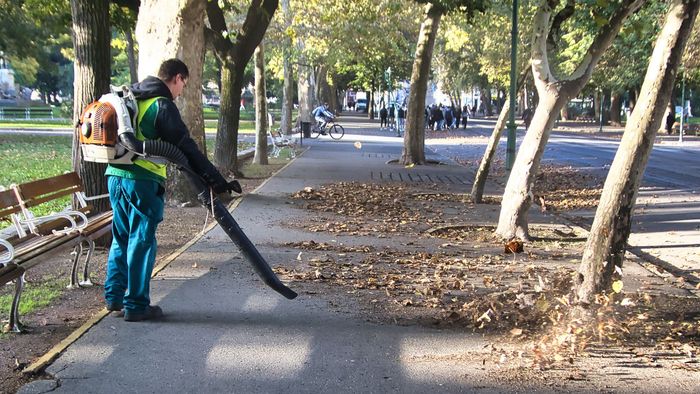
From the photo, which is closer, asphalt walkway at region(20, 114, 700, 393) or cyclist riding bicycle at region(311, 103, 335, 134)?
asphalt walkway at region(20, 114, 700, 393)

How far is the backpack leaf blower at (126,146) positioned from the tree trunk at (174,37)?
229 inches

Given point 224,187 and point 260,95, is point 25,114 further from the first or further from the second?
point 224,187

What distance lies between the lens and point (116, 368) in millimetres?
4492

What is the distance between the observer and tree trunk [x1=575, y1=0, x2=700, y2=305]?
5.47 meters

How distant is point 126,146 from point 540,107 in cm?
606

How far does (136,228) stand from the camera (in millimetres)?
5258

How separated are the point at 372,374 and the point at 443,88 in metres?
78.7

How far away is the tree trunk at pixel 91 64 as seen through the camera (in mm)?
8062

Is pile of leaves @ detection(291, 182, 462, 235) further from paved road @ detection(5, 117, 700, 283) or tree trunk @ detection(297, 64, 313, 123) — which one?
tree trunk @ detection(297, 64, 313, 123)

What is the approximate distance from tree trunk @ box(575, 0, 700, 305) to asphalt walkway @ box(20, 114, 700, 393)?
1.11 meters

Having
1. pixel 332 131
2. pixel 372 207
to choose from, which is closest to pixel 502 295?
pixel 372 207

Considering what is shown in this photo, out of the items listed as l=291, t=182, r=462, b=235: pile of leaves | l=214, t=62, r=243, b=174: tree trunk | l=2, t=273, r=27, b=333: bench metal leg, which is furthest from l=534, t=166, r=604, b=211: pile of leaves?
l=2, t=273, r=27, b=333: bench metal leg

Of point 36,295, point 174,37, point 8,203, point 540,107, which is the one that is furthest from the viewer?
point 174,37

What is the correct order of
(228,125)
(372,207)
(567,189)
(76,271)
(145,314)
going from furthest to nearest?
(567,189) < (228,125) < (372,207) < (76,271) < (145,314)
